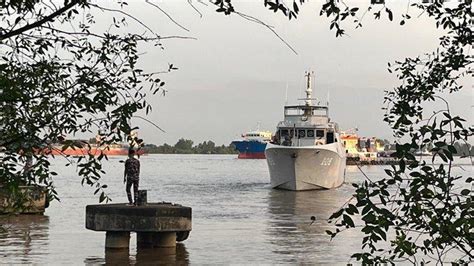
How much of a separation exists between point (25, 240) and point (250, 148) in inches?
5893

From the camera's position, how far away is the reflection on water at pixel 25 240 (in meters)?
19.6

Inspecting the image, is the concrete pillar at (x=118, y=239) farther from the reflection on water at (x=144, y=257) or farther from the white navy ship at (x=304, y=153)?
the white navy ship at (x=304, y=153)

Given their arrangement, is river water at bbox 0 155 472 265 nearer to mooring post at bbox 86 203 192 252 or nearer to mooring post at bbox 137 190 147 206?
mooring post at bbox 86 203 192 252

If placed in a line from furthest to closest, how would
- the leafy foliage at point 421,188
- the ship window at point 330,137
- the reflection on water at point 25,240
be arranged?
the ship window at point 330,137 → the reflection on water at point 25,240 → the leafy foliage at point 421,188

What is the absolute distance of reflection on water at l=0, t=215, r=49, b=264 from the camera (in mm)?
19594

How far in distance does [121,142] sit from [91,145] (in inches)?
18.2

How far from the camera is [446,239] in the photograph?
557 centimetres

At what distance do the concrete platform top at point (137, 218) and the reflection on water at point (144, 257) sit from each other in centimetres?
58

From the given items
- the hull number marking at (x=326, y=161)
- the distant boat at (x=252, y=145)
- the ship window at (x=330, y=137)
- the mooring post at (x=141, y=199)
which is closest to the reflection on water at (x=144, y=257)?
the mooring post at (x=141, y=199)

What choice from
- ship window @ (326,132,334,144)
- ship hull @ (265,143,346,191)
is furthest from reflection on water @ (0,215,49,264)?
ship window @ (326,132,334,144)

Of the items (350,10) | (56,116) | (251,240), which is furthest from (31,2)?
(251,240)

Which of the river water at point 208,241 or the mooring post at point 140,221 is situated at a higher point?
the mooring post at point 140,221

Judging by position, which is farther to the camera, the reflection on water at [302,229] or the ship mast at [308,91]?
the ship mast at [308,91]

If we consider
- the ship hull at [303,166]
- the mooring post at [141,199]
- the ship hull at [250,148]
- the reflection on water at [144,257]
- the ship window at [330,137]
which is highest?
the ship hull at [250,148]
